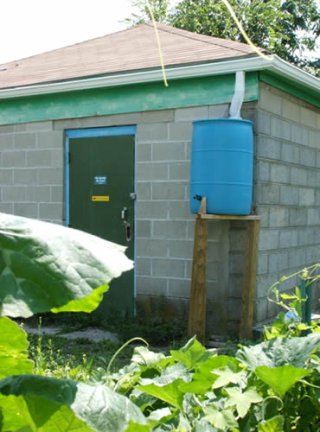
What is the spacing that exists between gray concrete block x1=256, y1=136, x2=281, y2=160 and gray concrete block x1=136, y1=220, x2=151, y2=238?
4.25 feet

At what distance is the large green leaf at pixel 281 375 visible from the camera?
58.7 inches

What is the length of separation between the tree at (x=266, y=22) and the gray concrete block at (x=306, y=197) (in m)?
14.2

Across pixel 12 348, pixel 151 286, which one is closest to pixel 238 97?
pixel 151 286

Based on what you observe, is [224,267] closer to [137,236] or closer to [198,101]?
[137,236]

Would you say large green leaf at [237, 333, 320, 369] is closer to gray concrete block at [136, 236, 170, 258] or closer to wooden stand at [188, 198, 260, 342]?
wooden stand at [188, 198, 260, 342]

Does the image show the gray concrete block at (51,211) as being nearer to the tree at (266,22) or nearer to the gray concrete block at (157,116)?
the gray concrete block at (157,116)

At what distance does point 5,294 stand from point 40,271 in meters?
0.05

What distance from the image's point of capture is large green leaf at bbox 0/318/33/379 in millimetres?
1160

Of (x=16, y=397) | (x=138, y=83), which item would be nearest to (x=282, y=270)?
(x=138, y=83)

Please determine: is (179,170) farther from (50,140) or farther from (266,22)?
(266,22)

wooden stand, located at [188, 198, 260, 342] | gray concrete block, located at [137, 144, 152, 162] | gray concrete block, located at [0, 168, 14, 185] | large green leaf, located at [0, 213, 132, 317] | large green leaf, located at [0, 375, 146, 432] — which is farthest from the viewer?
gray concrete block, located at [0, 168, 14, 185]

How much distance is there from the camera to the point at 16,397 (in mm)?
1034

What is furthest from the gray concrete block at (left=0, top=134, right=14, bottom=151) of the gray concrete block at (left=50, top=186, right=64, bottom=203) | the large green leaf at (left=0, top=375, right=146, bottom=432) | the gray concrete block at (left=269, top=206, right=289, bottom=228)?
the large green leaf at (left=0, top=375, right=146, bottom=432)

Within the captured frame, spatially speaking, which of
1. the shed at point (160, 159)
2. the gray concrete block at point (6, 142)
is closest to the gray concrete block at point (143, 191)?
the shed at point (160, 159)
